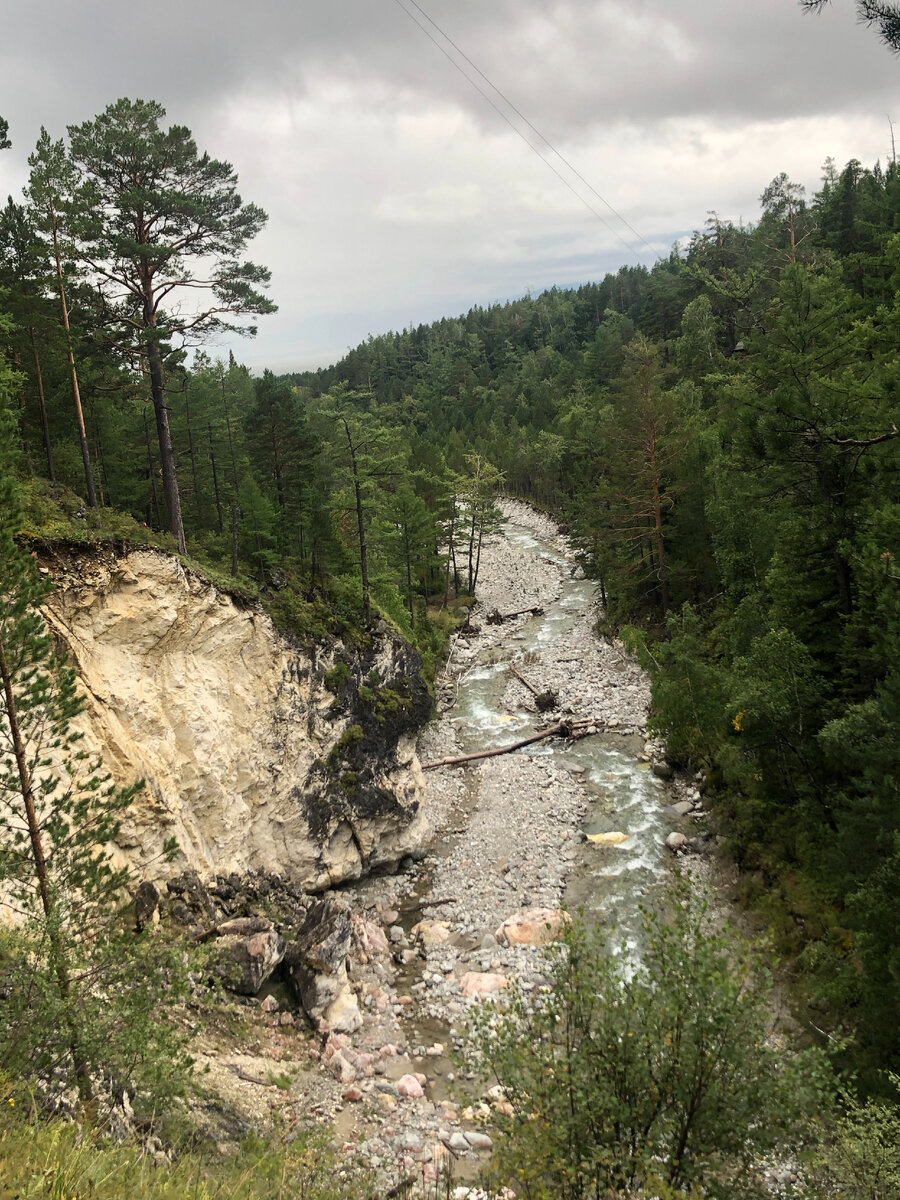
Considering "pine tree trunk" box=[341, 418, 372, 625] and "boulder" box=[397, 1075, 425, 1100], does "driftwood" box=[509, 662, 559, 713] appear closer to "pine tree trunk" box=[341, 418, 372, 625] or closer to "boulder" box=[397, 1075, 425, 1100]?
"pine tree trunk" box=[341, 418, 372, 625]

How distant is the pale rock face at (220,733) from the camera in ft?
51.9

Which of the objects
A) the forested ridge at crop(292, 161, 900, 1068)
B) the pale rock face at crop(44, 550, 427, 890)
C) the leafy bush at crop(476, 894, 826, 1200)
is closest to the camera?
the leafy bush at crop(476, 894, 826, 1200)

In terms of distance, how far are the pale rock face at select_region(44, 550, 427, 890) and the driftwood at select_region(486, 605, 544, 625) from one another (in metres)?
25.6

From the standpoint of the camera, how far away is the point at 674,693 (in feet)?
72.0

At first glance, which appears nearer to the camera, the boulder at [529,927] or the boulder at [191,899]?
the boulder at [191,899]

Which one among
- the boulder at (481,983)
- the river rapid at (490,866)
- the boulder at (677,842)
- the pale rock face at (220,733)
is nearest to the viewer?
the river rapid at (490,866)

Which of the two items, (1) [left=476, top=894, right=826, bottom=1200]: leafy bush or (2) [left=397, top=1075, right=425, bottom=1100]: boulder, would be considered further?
(2) [left=397, top=1075, right=425, bottom=1100]: boulder

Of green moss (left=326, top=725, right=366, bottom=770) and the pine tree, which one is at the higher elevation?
the pine tree

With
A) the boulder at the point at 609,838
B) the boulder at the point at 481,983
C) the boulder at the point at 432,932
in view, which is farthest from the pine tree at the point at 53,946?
the boulder at the point at 609,838

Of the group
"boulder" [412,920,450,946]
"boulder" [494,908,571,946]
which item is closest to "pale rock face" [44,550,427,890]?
"boulder" [412,920,450,946]

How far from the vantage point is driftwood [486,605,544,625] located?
4975cm

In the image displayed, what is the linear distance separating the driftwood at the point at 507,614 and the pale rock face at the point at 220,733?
25602 millimetres

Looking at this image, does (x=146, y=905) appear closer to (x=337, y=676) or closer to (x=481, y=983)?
(x=481, y=983)

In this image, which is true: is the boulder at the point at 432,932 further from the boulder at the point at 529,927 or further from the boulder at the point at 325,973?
the boulder at the point at 325,973
